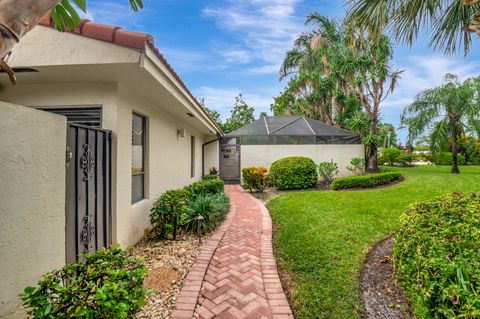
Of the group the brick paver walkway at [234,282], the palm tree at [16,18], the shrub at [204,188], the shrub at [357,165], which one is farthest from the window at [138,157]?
the shrub at [357,165]

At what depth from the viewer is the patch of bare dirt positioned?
8.85ft

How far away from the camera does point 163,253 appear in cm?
418

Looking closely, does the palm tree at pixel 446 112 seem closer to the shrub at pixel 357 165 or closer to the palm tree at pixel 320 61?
the shrub at pixel 357 165

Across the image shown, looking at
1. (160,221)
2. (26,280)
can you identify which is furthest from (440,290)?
(160,221)

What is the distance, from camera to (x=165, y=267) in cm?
366

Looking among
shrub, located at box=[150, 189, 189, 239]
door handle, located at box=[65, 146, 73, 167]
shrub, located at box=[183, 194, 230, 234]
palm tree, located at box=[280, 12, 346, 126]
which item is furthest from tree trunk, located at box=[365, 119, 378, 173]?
door handle, located at box=[65, 146, 73, 167]

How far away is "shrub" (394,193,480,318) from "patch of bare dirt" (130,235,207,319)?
251 centimetres

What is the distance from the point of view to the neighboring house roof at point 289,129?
605 inches

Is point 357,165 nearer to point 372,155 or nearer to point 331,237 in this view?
point 372,155

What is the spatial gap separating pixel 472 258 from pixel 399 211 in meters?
5.53

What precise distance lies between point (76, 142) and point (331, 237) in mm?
4851

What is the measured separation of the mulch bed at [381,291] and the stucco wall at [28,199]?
11.1 feet

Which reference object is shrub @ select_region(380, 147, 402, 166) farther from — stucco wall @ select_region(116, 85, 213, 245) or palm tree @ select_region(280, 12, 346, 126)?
stucco wall @ select_region(116, 85, 213, 245)

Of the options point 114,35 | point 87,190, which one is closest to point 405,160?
point 114,35
